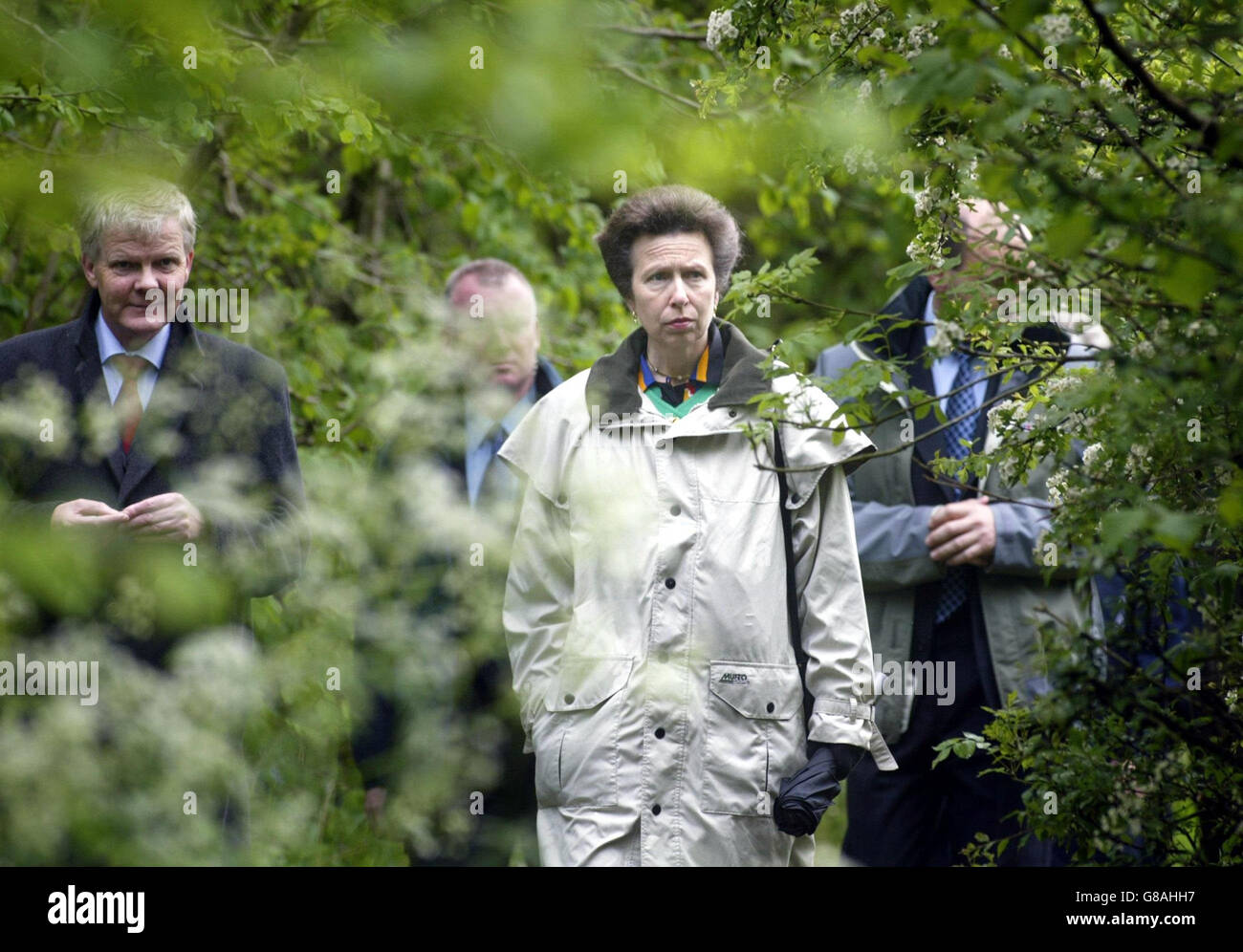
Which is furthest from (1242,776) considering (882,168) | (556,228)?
(556,228)

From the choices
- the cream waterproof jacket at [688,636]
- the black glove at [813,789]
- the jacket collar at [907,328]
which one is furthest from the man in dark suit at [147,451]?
the jacket collar at [907,328]

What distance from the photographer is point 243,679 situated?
56.1 inches

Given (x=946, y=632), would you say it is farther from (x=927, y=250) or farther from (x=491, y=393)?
(x=491, y=393)

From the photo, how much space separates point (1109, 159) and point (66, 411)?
205cm

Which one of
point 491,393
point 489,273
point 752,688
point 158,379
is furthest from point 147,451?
point 489,273

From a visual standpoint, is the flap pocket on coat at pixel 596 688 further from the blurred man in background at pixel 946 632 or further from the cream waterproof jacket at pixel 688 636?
the blurred man in background at pixel 946 632

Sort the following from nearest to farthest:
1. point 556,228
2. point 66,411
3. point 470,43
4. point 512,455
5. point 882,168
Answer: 1. point 470,43
2. point 66,411
3. point 882,168
4. point 512,455
5. point 556,228

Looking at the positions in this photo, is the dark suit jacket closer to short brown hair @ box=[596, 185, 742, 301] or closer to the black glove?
short brown hair @ box=[596, 185, 742, 301]

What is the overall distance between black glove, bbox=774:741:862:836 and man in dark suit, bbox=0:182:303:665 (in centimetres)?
138

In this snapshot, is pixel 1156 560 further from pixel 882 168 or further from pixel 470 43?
pixel 470 43

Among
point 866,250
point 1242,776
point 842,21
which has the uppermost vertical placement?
point 866,250

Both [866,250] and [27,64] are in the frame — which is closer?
[27,64]

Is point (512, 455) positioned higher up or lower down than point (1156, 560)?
higher up

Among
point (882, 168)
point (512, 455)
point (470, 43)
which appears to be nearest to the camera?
point (470, 43)
